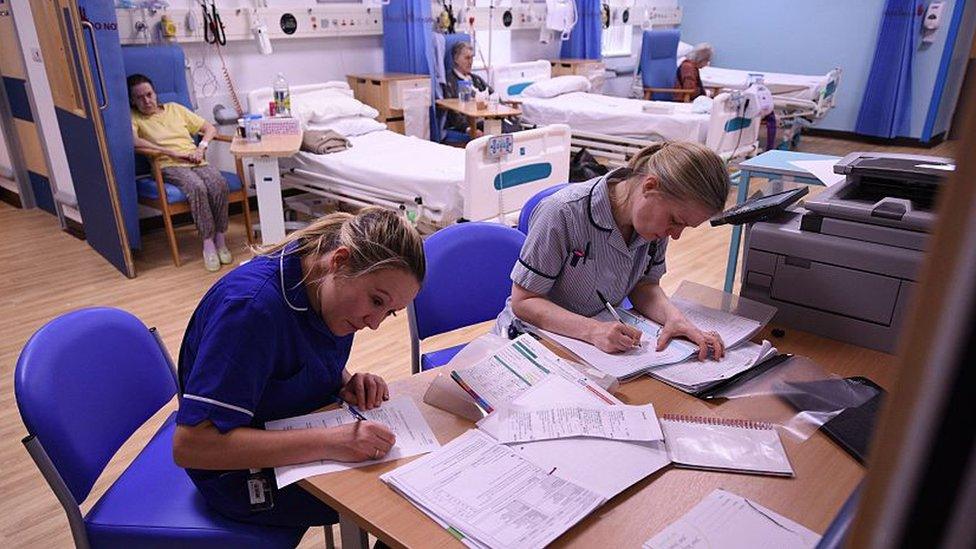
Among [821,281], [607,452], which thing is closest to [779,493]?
[607,452]

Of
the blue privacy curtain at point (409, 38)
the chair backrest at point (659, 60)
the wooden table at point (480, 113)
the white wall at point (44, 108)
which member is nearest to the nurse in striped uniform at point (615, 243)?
the wooden table at point (480, 113)

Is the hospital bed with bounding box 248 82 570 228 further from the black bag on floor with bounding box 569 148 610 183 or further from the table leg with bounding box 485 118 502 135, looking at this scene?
the black bag on floor with bounding box 569 148 610 183

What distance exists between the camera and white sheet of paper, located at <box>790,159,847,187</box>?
259 centimetres

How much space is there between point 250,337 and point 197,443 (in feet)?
0.65

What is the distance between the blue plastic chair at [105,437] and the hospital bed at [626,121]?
4.35m

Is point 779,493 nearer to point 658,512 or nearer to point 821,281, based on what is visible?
point 658,512

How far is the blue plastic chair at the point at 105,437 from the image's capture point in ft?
4.09

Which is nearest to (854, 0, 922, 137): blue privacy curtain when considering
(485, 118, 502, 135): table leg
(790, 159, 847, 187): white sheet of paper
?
(485, 118, 502, 135): table leg

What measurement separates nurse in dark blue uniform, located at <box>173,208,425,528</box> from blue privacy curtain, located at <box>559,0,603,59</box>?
6.15 metres

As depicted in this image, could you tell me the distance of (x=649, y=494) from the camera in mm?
1105

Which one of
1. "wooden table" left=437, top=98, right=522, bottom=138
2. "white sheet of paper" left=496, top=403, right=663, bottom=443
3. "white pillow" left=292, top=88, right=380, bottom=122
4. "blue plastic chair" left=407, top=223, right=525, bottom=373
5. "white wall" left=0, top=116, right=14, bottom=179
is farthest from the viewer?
"wooden table" left=437, top=98, right=522, bottom=138

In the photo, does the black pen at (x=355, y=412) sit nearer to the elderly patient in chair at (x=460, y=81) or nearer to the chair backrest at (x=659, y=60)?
the elderly patient in chair at (x=460, y=81)

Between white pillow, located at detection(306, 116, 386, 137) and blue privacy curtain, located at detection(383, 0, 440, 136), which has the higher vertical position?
blue privacy curtain, located at detection(383, 0, 440, 136)

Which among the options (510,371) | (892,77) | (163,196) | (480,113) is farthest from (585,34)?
(510,371)
